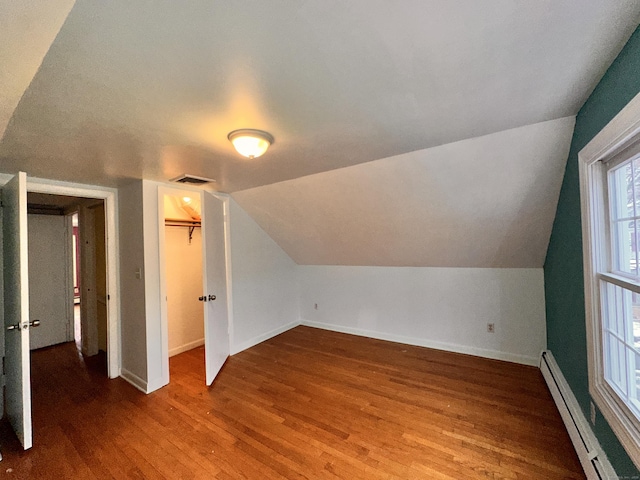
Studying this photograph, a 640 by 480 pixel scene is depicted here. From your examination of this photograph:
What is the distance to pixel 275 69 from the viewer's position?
1086 mm

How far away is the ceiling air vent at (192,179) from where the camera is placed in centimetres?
264

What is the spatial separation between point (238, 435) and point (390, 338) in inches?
98.9

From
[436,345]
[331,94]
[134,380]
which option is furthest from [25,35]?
[436,345]

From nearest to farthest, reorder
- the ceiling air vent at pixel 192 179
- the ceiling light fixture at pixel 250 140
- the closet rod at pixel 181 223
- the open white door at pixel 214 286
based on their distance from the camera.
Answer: the ceiling light fixture at pixel 250 140, the ceiling air vent at pixel 192 179, the open white door at pixel 214 286, the closet rod at pixel 181 223

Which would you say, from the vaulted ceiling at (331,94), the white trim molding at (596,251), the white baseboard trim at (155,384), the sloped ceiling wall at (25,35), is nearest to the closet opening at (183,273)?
the white baseboard trim at (155,384)

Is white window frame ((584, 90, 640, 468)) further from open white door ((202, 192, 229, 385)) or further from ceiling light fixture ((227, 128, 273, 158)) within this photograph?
open white door ((202, 192, 229, 385))

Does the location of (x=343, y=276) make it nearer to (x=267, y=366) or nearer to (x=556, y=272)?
(x=267, y=366)

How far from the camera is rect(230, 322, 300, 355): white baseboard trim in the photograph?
11.7 ft

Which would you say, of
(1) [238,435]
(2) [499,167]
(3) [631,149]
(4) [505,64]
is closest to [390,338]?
(1) [238,435]

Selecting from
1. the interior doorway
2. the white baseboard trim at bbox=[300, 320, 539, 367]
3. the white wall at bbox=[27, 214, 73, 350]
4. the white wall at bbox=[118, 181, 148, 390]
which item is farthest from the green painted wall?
the white wall at bbox=[27, 214, 73, 350]

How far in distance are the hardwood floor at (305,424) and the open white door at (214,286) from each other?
256 mm

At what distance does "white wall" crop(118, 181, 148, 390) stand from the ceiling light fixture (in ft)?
5.51

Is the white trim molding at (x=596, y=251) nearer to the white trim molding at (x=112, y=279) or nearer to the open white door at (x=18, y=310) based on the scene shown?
the open white door at (x=18, y=310)

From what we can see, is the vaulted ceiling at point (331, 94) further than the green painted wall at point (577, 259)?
No
